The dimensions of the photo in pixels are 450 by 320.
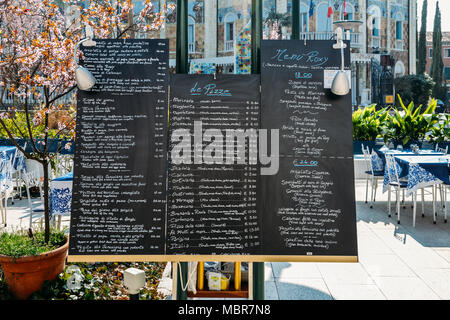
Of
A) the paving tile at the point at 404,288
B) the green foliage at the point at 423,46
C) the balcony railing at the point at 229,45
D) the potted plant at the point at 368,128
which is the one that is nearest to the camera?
the paving tile at the point at 404,288

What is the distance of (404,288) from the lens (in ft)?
11.9

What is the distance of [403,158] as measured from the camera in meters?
5.99

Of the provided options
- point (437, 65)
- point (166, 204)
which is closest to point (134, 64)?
point (166, 204)

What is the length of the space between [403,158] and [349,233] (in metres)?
4.03

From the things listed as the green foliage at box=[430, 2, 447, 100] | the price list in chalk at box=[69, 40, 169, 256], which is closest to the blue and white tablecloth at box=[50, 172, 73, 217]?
the price list in chalk at box=[69, 40, 169, 256]

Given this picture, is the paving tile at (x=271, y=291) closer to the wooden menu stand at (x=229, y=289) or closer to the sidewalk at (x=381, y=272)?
the sidewalk at (x=381, y=272)

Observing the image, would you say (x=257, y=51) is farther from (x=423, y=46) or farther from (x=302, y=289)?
(x=423, y=46)

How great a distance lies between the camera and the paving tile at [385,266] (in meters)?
3.99

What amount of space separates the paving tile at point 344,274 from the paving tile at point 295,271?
8cm

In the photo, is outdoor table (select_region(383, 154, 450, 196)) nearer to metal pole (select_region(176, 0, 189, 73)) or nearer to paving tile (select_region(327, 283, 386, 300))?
paving tile (select_region(327, 283, 386, 300))

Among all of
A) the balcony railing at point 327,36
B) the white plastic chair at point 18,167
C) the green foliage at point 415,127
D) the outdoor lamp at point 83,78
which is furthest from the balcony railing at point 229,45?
the outdoor lamp at point 83,78

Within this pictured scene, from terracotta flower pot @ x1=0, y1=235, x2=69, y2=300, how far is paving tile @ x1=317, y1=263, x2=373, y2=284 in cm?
254
